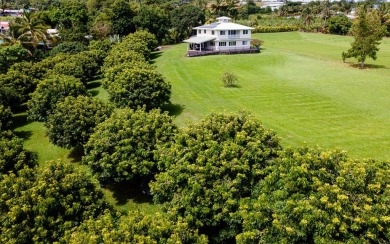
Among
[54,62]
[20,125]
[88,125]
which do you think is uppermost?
[54,62]

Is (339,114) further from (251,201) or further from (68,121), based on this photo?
(68,121)

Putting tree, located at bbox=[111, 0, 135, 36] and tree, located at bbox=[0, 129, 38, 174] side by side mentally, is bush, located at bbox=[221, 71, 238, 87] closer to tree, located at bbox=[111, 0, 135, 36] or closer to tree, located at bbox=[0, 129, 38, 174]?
tree, located at bbox=[0, 129, 38, 174]

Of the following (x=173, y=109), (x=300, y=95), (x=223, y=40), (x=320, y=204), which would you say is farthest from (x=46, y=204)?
(x=223, y=40)

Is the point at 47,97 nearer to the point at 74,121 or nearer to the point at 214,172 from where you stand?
the point at 74,121

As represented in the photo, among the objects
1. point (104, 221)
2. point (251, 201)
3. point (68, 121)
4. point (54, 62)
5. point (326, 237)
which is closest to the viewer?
point (326, 237)

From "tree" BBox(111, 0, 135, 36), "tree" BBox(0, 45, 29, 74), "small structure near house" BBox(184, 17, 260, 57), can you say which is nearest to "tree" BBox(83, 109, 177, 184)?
"tree" BBox(0, 45, 29, 74)

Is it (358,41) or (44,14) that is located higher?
(44,14)

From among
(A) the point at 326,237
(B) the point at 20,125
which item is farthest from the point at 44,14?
(A) the point at 326,237

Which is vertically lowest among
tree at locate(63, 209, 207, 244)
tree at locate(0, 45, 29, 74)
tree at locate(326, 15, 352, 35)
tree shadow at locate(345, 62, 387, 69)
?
tree at locate(63, 209, 207, 244)
